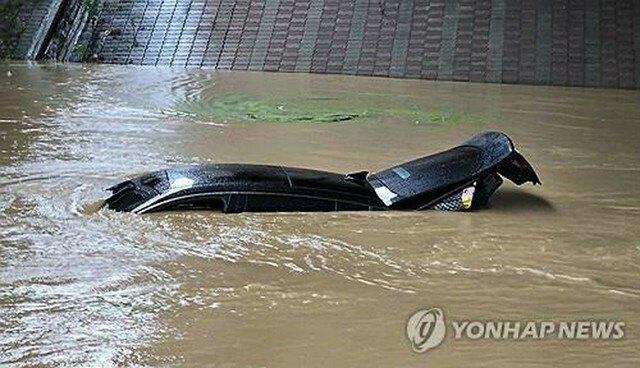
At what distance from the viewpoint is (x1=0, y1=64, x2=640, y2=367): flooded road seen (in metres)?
3.24

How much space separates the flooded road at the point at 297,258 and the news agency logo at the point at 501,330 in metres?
0.04

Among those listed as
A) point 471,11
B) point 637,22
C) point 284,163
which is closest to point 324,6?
point 471,11

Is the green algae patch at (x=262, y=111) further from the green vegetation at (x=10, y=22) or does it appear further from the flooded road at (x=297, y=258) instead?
the green vegetation at (x=10, y=22)

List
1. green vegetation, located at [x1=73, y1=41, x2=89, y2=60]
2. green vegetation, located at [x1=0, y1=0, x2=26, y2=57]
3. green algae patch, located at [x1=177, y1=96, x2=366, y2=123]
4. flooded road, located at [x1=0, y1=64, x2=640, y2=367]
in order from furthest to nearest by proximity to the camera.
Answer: green vegetation, located at [x1=0, y1=0, x2=26, y2=57] < green vegetation, located at [x1=73, y1=41, x2=89, y2=60] < green algae patch, located at [x1=177, y1=96, x2=366, y2=123] < flooded road, located at [x1=0, y1=64, x2=640, y2=367]

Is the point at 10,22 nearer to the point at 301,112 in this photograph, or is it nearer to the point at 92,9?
the point at 92,9

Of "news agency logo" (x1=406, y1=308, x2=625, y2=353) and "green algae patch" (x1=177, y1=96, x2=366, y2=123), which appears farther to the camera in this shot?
"green algae patch" (x1=177, y1=96, x2=366, y2=123)

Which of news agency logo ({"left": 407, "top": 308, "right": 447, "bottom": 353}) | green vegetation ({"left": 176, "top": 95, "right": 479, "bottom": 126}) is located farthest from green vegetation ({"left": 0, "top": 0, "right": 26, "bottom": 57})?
news agency logo ({"left": 407, "top": 308, "right": 447, "bottom": 353})

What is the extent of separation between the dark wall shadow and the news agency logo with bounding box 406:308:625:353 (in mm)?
1778

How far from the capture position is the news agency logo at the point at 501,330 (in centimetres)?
334

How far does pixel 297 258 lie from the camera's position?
4.21m

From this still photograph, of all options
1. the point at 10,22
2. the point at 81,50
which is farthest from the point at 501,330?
the point at 10,22

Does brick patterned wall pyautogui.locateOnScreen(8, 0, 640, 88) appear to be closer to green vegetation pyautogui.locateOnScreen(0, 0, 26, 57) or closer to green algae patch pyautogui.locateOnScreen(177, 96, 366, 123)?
green vegetation pyautogui.locateOnScreen(0, 0, 26, 57)

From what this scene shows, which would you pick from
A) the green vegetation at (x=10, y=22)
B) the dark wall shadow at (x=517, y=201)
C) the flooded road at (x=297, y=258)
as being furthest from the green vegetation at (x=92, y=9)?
the dark wall shadow at (x=517, y=201)

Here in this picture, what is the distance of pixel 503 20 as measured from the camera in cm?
1177
